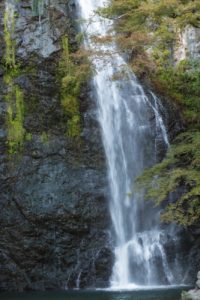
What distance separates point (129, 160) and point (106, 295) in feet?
16.1

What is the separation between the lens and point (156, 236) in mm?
14508

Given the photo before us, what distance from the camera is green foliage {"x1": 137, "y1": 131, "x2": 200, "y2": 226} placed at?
12047mm

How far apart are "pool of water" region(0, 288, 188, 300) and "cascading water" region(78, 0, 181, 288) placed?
4.11 feet

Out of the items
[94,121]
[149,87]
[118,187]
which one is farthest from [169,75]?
[118,187]

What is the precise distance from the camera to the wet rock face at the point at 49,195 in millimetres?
14266

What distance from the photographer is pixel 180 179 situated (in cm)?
1283

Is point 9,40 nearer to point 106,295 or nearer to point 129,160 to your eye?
point 129,160

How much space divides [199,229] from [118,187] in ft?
9.10

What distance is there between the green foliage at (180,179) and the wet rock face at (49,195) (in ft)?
8.09

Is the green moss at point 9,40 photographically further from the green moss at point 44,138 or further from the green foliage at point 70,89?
the green moss at point 44,138

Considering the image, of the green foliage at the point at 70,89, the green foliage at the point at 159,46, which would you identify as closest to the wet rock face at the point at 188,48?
the green foliage at the point at 159,46

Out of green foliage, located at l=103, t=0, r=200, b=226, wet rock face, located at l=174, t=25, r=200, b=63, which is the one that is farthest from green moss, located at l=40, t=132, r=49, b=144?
wet rock face, located at l=174, t=25, r=200, b=63

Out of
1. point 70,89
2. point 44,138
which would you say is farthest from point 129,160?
point 70,89

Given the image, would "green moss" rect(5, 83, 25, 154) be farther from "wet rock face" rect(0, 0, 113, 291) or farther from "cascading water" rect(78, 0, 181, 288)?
"cascading water" rect(78, 0, 181, 288)
